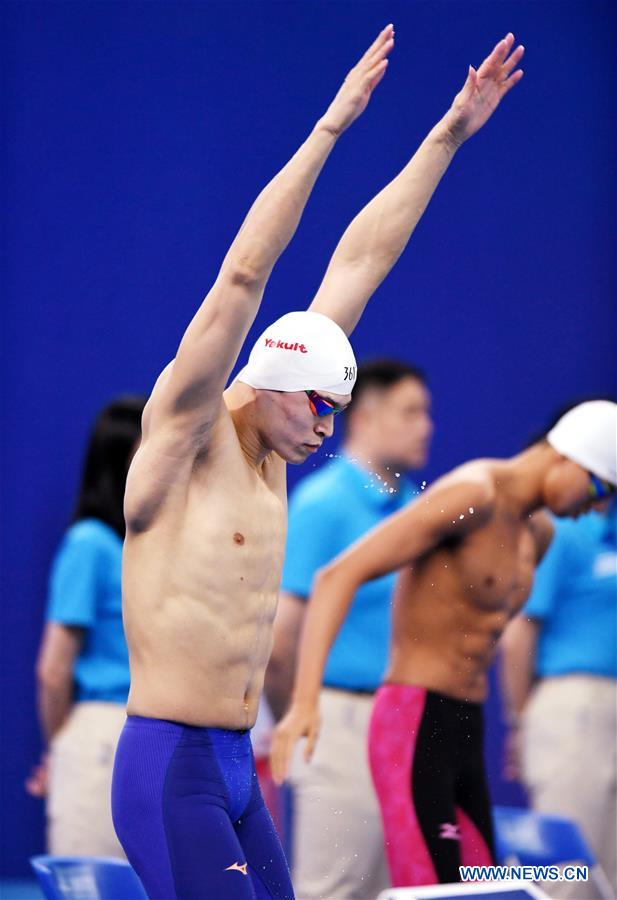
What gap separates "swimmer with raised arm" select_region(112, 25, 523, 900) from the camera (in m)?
2.54

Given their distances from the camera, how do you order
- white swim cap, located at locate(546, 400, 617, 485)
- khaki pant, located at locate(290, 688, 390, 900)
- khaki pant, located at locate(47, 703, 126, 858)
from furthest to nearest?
khaki pant, located at locate(47, 703, 126, 858)
khaki pant, located at locate(290, 688, 390, 900)
white swim cap, located at locate(546, 400, 617, 485)

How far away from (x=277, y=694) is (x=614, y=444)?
4.70 feet

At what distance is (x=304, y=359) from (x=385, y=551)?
0.94 metres

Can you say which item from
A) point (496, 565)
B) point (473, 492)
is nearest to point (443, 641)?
point (496, 565)

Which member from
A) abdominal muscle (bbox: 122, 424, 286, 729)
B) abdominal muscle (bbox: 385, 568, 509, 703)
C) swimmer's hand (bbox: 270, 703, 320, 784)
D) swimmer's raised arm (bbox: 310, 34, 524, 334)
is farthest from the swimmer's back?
abdominal muscle (bbox: 122, 424, 286, 729)

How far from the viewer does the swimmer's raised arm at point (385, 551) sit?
350 cm

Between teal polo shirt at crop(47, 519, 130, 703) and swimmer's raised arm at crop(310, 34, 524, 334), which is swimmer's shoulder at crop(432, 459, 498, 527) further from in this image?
teal polo shirt at crop(47, 519, 130, 703)

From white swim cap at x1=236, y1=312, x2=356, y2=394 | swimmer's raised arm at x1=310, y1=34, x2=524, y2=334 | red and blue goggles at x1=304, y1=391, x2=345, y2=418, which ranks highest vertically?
swimmer's raised arm at x1=310, y1=34, x2=524, y2=334

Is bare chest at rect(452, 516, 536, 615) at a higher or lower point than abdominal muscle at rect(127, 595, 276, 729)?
higher

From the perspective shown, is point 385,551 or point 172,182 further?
point 172,182

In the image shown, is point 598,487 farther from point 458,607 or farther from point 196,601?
point 196,601

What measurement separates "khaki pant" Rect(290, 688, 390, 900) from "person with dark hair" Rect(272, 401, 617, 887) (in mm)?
638

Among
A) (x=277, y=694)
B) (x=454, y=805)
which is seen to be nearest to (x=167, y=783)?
(x=454, y=805)

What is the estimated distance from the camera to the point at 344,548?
4684mm
